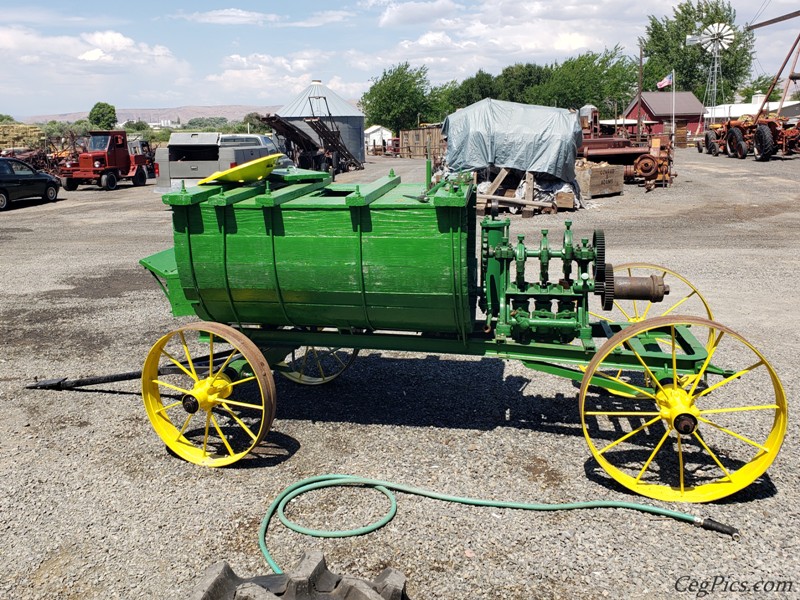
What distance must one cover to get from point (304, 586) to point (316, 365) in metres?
3.58

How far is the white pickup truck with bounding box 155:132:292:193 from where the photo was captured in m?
18.4

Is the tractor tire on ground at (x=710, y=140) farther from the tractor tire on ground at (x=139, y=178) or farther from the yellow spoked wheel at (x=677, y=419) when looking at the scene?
the yellow spoked wheel at (x=677, y=419)

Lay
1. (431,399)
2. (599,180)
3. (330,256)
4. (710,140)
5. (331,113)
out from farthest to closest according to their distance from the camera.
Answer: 1. (331,113)
2. (710,140)
3. (599,180)
4. (431,399)
5. (330,256)

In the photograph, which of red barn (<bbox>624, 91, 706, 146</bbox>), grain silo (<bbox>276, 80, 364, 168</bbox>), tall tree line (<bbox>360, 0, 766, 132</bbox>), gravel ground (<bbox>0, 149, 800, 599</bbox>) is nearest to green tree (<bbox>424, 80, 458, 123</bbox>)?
tall tree line (<bbox>360, 0, 766, 132</bbox>)

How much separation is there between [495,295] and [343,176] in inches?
1048

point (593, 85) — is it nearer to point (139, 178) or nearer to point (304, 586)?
point (139, 178)

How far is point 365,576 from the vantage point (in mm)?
3615

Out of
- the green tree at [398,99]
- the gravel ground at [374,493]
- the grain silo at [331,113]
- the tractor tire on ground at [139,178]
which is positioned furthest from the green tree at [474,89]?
the gravel ground at [374,493]

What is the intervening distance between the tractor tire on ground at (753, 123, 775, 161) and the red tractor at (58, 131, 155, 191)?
25.7 metres

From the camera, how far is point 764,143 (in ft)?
91.9

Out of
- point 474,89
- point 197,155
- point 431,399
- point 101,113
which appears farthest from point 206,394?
point 101,113

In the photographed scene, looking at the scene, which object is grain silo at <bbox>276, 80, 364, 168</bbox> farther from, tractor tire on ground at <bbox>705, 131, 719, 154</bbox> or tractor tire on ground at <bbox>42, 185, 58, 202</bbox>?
tractor tire on ground at <bbox>705, 131, 719, 154</bbox>

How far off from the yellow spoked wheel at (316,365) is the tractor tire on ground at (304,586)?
295 centimetres

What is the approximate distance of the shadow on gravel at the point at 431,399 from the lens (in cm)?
546
